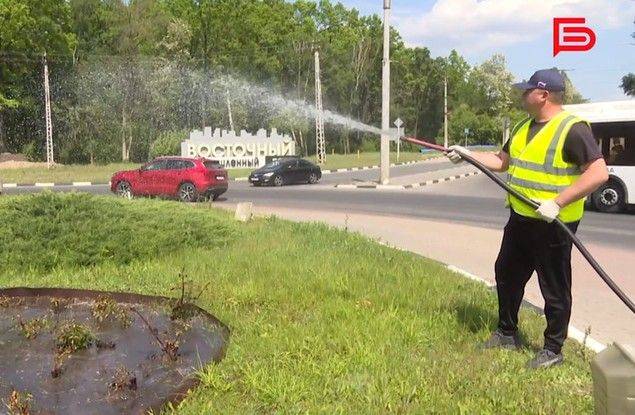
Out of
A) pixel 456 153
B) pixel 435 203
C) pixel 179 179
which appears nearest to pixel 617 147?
pixel 435 203

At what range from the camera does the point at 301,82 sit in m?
56.5

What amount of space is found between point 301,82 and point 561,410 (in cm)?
5466

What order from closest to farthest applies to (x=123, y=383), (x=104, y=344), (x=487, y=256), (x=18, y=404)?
1. (x=18, y=404)
2. (x=123, y=383)
3. (x=104, y=344)
4. (x=487, y=256)

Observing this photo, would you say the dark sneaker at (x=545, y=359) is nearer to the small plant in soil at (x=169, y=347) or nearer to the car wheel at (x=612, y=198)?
the small plant in soil at (x=169, y=347)

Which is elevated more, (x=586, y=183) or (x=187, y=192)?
(x=586, y=183)

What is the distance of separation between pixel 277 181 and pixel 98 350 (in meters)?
21.1

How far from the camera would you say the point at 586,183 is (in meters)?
3.58

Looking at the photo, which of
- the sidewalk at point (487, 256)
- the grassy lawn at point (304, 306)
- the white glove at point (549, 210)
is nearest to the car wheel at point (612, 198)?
the sidewalk at point (487, 256)

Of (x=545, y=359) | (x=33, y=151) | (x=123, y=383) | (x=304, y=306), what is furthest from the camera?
(x=33, y=151)

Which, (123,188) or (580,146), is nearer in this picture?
(580,146)

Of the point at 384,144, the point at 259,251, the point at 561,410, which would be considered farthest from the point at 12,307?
the point at 384,144

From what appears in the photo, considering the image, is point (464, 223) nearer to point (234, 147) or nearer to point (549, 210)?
point (549, 210)

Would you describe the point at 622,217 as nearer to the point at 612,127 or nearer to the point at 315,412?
the point at 612,127

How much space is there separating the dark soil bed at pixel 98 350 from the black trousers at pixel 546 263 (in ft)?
6.39
